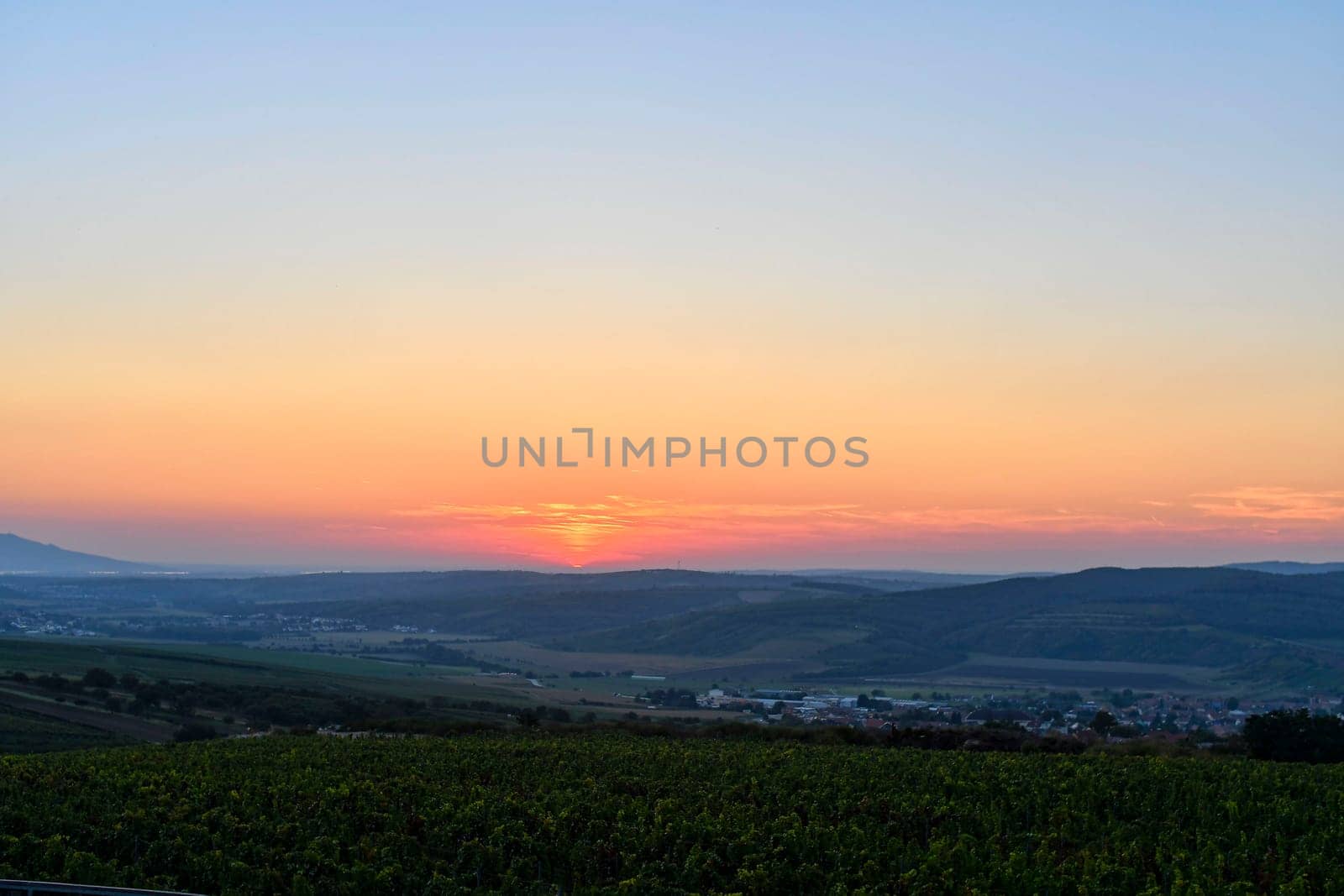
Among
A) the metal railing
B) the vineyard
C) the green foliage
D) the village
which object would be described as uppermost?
the metal railing

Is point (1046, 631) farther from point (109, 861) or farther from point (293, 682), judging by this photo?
point (109, 861)

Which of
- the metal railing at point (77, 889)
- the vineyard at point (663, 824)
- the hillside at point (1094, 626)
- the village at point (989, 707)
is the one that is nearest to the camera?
the metal railing at point (77, 889)

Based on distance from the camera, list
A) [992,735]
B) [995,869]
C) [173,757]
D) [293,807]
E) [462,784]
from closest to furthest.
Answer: [995,869], [293,807], [462,784], [173,757], [992,735]

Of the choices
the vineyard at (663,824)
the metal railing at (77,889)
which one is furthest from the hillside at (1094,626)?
the metal railing at (77,889)

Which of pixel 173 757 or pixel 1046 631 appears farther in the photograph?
pixel 1046 631

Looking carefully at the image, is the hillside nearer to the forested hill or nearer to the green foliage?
the forested hill

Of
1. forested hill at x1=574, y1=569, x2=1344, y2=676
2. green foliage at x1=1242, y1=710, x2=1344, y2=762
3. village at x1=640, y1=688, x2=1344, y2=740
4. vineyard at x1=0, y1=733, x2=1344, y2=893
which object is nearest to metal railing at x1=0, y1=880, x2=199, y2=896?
vineyard at x1=0, y1=733, x2=1344, y2=893

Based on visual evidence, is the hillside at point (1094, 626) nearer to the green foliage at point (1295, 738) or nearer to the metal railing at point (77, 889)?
the green foliage at point (1295, 738)

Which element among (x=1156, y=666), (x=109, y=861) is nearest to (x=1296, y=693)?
(x=1156, y=666)
